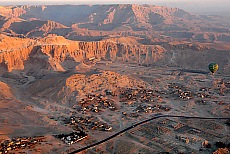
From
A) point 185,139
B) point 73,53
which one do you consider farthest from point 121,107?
point 73,53

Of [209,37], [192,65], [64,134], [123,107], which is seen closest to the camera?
[64,134]

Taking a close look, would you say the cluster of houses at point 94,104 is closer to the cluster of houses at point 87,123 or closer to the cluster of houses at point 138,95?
the cluster of houses at point 138,95

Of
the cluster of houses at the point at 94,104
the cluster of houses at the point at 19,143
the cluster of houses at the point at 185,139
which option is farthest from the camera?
the cluster of houses at the point at 94,104

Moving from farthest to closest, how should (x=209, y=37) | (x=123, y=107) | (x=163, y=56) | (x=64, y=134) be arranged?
(x=209, y=37)
(x=163, y=56)
(x=123, y=107)
(x=64, y=134)

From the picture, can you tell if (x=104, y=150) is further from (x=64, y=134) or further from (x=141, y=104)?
(x=141, y=104)

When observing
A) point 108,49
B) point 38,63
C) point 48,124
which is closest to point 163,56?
point 108,49

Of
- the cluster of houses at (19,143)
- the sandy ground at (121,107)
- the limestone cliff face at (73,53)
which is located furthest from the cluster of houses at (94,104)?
the limestone cliff face at (73,53)

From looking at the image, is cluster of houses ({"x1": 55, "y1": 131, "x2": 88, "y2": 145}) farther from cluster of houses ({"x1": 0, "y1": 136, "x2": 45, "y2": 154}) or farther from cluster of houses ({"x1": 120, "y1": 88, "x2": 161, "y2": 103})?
cluster of houses ({"x1": 120, "y1": 88, "x2": 161, "y2": 103})

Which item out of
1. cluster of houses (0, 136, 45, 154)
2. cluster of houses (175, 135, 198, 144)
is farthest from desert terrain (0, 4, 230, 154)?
cluster of houses (0, 136, 45, 154)
